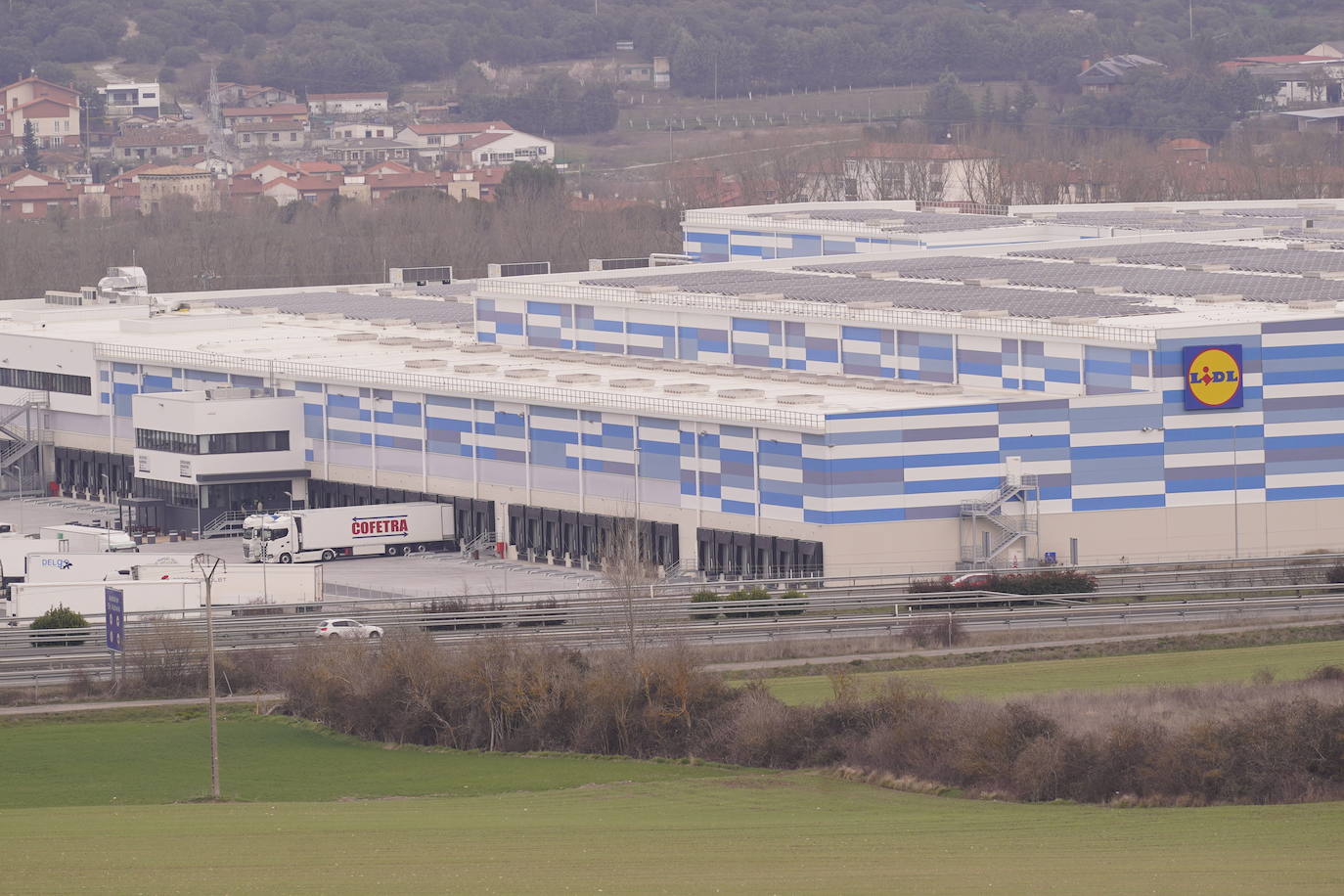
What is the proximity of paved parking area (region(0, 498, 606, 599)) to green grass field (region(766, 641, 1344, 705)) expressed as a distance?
14.4 meters

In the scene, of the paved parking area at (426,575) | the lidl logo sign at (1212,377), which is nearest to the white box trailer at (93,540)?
the paved parking area at (426,575)

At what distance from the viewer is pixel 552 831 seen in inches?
1740

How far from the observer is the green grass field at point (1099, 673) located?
5706cm

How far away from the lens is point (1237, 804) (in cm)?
4572

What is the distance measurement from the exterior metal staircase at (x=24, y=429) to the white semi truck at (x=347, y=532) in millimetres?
20697

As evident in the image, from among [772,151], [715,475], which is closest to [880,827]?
[715,475]

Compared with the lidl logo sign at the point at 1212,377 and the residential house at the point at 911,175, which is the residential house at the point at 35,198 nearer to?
the residential house at the point at 911,175

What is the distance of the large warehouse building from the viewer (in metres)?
A: 75.2

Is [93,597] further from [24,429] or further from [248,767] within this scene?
[24,429]

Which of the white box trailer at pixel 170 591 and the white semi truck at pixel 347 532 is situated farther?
the white semi truck at pixel 347 532

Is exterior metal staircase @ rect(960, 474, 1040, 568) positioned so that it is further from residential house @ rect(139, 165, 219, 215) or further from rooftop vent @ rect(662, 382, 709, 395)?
residential house @ rect(139, 165, 219, 215)

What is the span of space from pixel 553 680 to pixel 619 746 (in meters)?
1.96

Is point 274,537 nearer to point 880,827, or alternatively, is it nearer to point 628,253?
point 880,827

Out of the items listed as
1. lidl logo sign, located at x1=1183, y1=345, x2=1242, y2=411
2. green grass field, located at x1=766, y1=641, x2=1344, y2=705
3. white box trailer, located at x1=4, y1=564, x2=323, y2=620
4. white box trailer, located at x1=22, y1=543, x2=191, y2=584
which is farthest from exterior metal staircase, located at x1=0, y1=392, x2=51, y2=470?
green grass field, located at x1=766, y1=641, x2=1344, y2=705
